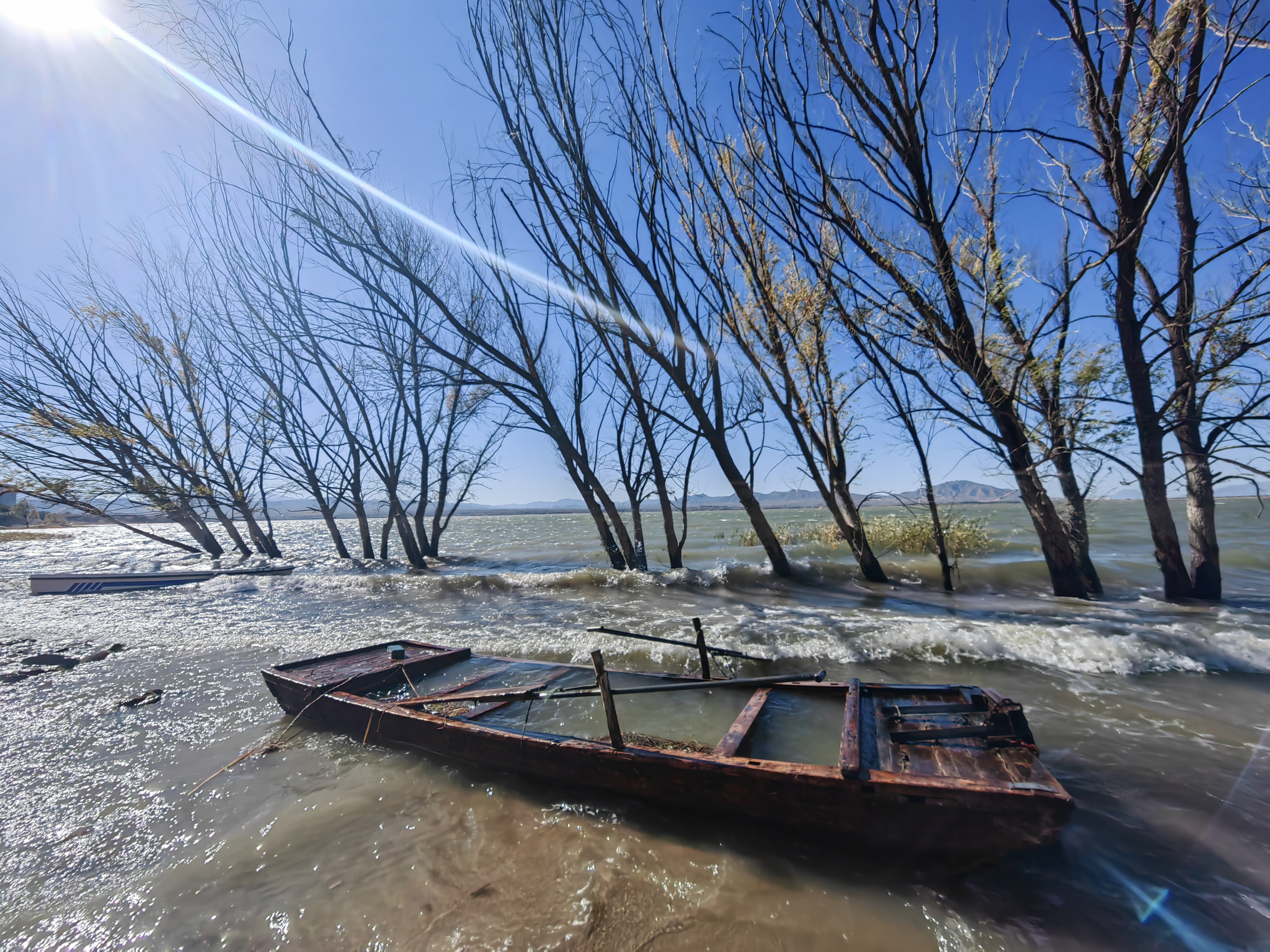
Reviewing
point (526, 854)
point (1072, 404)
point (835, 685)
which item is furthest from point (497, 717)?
point (1072, 404)

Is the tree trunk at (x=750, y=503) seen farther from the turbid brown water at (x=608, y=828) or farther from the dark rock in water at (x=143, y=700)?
the dark rock in water at (x=143, y=700)

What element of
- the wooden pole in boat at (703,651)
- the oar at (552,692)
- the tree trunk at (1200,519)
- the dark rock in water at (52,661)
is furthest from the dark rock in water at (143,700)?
the tree trunk at (1200,519)

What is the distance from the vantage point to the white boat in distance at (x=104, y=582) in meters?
15.5

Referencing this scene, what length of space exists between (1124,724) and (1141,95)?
8.96 metres

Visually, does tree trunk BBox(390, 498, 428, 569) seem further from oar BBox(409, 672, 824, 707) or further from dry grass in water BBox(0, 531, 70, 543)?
dry grass in water BBox(0, 531, 70, 543)

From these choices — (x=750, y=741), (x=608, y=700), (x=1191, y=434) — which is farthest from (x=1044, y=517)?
(x=608, y=700)

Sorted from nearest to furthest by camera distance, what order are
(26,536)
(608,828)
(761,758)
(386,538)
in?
(608,828) → (761,758) → (386,538) → (26,536)

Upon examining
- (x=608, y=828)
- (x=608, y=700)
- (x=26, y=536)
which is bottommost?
(x=608, y=828)

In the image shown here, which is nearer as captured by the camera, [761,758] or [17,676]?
[761,758]

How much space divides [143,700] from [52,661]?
3554 millimetres

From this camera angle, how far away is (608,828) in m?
3.58

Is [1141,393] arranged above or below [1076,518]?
above

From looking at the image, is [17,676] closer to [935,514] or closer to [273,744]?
[273,744]

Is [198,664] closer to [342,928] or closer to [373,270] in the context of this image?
[342,928]
